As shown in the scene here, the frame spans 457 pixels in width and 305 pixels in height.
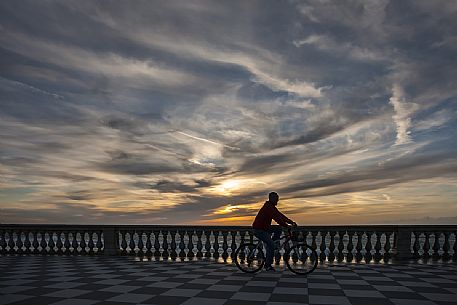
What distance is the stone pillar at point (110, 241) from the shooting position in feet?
40.2

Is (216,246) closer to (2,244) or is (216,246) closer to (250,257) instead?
(250,257)

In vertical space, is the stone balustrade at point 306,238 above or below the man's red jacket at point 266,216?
below

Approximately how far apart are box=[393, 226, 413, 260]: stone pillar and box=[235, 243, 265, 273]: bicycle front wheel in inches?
205

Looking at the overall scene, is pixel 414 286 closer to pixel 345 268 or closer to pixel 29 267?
pixel 345 268

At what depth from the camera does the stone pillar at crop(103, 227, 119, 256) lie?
12258mm

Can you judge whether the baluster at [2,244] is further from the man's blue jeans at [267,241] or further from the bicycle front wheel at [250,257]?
the man's blue jeans at [267,241]

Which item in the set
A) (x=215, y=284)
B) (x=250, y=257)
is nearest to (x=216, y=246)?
(x=250, y=257)

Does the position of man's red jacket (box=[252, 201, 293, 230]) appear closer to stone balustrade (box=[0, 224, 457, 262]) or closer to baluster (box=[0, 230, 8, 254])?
stone balustrade (box=[0, 224, 457, 262])

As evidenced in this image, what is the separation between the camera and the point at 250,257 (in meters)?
8.75

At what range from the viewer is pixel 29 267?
9.51m

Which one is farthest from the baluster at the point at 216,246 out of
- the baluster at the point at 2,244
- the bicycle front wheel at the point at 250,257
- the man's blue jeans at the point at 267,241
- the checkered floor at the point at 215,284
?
the baluster at the point at 2,244

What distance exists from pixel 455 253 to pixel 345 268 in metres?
4.38

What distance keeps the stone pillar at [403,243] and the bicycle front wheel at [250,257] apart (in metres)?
5.21

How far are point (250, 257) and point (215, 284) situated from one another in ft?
6.09
